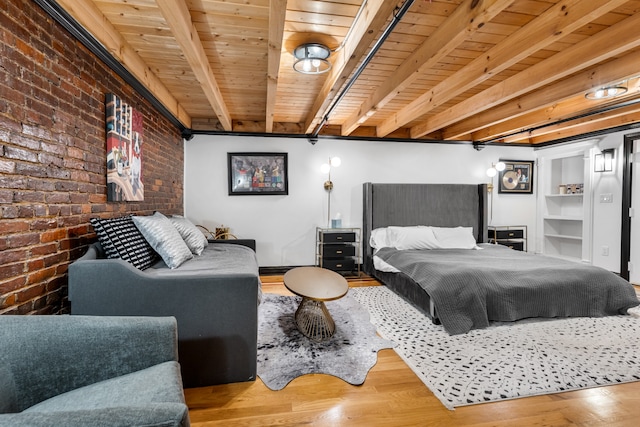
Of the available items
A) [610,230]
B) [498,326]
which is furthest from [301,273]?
[610,230]

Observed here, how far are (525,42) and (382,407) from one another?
101 inches

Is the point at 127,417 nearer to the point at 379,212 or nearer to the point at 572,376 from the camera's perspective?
the point at 572,376

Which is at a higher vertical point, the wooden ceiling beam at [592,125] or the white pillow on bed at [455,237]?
the wooden ceiling beam at [592,125]

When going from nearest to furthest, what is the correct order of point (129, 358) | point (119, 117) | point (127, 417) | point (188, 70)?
point (127, 417), point (129, 358), point (119, 117), point (188, 70)

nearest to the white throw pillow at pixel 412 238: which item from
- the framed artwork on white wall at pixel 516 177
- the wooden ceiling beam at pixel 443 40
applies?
the wooden ceiling beam at pixel 443 40

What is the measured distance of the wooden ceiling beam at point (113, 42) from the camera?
1.84 meters

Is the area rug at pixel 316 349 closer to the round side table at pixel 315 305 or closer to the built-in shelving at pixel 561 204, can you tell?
the round side table at pixel 315 305

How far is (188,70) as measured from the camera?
2941mm

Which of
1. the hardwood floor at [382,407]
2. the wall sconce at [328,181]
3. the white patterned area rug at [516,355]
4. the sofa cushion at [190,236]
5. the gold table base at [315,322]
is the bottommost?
the hardwood floor at [382,407]

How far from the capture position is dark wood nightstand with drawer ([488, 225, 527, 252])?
205 inches

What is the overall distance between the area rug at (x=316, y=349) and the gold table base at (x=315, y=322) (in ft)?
0.16

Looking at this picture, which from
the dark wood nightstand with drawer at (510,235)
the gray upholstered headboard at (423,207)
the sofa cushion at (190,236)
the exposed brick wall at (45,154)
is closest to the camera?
the exposed brick wall at (45,154)

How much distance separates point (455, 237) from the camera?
4422 millimetres

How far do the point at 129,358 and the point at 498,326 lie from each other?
2.81 meters
